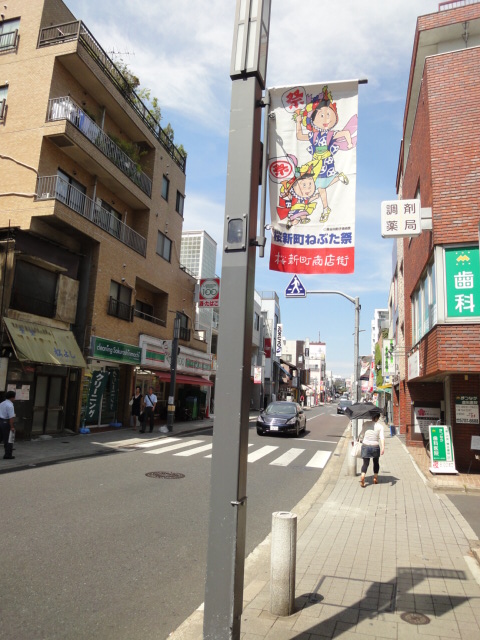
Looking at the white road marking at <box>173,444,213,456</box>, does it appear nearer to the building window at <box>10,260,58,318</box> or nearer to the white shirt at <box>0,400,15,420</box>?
the white shirt at <box>0,400,15,420</box>

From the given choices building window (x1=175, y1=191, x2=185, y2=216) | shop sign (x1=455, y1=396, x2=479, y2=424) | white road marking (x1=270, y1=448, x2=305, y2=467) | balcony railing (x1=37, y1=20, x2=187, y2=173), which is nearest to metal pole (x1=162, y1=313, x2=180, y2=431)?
white road marking (x1=270, y1=448, x2=305, y2=467)

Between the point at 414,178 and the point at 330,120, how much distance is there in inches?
531

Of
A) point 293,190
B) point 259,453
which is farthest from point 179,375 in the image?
point 293,190

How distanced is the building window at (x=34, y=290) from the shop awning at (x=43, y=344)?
0.63 m

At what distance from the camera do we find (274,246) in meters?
4.09

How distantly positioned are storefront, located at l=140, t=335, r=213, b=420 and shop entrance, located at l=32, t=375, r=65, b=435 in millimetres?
5612

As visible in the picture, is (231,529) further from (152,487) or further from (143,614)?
(152,487)

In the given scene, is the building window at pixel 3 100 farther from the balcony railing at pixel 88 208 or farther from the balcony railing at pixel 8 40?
the balcony railing at pixel 88 208

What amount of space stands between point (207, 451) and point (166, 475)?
4.74 m

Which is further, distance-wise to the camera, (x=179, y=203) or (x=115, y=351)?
(x=179, y=203)

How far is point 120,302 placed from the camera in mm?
21391

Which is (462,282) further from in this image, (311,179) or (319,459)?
(311,179)

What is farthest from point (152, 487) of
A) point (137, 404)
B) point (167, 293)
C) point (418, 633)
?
point (167, 293)

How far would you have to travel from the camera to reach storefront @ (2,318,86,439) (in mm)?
14859
